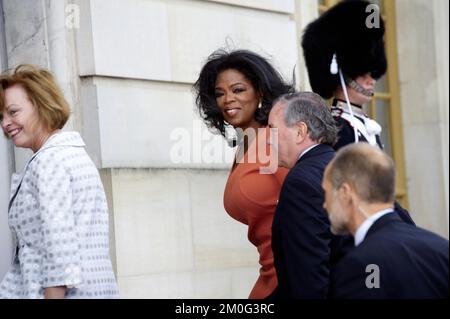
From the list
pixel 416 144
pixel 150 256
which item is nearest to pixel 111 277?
pixel 150 256

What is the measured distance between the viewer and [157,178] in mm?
7766

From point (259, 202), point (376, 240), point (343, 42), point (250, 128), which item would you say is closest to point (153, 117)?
point (343, 42)

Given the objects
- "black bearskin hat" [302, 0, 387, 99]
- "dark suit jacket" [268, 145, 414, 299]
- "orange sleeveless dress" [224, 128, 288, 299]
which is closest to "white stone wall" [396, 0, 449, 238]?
"black bearskin hat" [302, 0, 387, 99]

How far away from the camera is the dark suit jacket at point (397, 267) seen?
4.13m

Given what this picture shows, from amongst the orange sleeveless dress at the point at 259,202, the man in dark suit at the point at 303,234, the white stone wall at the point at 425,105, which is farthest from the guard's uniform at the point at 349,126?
the white stone wall at the point at 425,105

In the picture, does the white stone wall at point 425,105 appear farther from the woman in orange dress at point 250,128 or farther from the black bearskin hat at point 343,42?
the woman in orange dress at point 250,128

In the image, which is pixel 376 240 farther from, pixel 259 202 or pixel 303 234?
pixel 259 202

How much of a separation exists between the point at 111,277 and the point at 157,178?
232 cm

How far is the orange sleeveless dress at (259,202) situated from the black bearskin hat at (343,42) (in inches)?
39.5

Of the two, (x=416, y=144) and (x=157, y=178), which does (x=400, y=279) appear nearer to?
(x=157, y=178)

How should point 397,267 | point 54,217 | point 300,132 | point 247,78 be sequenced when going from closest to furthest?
point 397,267, point 54,217, point 300,132, point 247,78

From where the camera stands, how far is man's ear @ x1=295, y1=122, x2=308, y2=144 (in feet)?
18.5

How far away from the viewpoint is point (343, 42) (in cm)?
696

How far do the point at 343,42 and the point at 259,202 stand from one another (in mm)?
1440
